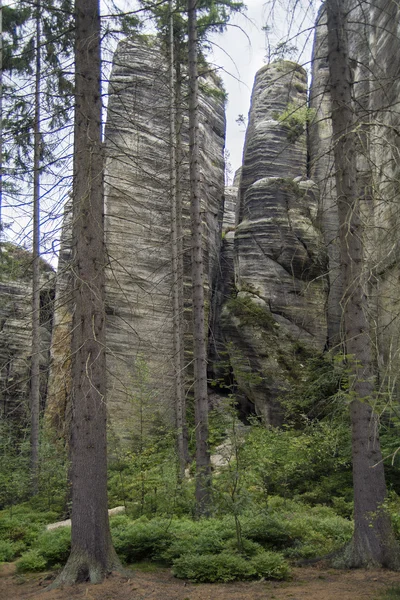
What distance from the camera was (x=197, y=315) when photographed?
11.3 meters

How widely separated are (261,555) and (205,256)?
52.6 feet

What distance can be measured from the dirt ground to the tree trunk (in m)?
0.31

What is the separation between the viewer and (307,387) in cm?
1909

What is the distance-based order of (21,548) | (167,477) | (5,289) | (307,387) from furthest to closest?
(5,289), (307,387), (167,477), (21,548)

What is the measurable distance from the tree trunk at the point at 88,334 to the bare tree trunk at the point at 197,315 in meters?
2.56

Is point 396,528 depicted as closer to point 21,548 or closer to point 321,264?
point 21,548

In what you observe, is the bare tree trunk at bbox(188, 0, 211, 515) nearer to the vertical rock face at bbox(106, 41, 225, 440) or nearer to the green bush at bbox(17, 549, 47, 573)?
the green bush at bbox(17, 549, 47, 573)

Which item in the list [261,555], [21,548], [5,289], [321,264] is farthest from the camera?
[5,289]

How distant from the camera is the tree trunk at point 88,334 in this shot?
689cm

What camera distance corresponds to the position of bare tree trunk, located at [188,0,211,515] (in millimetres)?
10381

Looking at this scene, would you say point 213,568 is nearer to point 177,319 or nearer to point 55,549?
point 55,549

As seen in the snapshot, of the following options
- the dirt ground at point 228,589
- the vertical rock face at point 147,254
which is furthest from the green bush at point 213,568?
the vertical rock face at point 147,254

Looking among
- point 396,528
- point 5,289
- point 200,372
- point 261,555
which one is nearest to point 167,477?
point 200,372

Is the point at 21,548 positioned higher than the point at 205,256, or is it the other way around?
the point at 205,256
